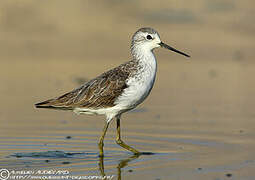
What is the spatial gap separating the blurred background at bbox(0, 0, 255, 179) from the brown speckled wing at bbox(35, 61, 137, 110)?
79 cm

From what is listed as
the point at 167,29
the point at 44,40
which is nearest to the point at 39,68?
the point at 44,40

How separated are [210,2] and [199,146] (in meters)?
18.0

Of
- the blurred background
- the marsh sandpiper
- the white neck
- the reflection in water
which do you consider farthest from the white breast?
the blurred background

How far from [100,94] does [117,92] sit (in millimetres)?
352

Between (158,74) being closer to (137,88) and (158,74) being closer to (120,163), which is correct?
(137,88)

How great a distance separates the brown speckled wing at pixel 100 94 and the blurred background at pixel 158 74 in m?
0.79

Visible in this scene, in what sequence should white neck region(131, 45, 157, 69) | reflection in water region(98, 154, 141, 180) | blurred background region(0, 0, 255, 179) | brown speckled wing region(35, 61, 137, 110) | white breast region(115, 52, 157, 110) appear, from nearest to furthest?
reflection in water region(98, 154, 141, 180) → white breast region(115, 52, 157, 110) → brown speckled wing region(35, 61, 137, 110) → white neck region(131, 45, 157, 69) → blurred background region(0, 0, 255, 179)

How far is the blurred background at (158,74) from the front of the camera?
1255 centimetres

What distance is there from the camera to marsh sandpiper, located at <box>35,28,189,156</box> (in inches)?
440

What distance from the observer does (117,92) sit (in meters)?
11.2

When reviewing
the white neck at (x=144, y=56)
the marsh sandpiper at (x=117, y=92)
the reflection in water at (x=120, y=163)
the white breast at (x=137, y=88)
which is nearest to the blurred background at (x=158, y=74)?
the reflection in water at (x=120, y=163)

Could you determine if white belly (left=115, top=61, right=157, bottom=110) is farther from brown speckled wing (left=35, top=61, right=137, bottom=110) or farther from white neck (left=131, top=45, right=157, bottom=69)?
white neck (left=131, top=45, right=157, bottom=69)

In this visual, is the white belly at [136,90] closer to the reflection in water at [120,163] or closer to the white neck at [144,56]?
the white neck at [144,56]

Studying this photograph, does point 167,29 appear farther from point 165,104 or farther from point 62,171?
point 62,171
